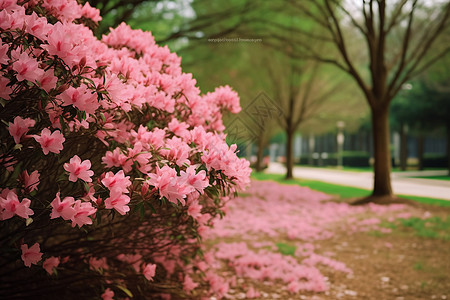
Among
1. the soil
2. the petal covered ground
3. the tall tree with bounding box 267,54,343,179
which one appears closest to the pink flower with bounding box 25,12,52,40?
the petal covered ground

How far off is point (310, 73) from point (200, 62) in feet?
27.7

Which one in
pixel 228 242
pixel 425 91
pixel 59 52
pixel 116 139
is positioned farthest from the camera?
pixel 425 91

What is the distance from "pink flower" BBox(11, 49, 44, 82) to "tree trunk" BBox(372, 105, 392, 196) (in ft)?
34.4

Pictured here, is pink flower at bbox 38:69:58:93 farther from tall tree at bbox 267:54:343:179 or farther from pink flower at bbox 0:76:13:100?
tall tree at bbox 267:54:343:179

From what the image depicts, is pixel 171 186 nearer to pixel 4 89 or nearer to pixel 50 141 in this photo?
pixel 50 141

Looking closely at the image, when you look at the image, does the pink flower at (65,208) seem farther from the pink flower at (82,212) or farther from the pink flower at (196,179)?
the pink flower at (196,179)

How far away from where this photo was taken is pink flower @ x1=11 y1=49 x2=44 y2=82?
1630mm

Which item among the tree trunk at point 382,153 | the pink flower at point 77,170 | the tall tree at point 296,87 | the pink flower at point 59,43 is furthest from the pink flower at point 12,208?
the tall tree at point 296,87

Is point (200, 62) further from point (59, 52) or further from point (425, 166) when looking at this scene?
point (425, 166)

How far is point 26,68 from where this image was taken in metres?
1.64

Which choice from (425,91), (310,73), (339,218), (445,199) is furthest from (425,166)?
(339,218)

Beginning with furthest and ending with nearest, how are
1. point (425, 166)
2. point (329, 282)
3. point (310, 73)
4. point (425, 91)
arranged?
point (425, 166), point (425, 91), point (310, 73), point (329, 282)

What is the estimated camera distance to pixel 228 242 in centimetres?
629

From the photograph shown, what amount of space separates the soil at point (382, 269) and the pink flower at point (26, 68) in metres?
3.07
